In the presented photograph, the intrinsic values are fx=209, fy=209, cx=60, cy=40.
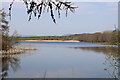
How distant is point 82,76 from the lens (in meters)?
8.54

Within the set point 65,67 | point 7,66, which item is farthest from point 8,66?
point 65,67

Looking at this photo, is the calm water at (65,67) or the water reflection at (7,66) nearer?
the calm water at (65,67)

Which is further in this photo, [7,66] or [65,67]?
[7,66]

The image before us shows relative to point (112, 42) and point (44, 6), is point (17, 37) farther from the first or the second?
point (44, 6)

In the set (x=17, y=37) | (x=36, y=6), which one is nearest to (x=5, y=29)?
(x=17, y=37)

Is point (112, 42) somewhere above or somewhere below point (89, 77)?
above

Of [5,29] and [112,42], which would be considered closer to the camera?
[112,42]

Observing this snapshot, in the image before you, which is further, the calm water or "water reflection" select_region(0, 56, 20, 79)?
"water reflection" select_region(0, 56, 20, 79)

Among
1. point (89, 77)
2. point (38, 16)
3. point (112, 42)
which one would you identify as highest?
point (38, 16)

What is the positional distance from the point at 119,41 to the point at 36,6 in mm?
1531

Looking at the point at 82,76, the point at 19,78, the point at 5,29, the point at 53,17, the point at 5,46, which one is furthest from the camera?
the point at 5,46

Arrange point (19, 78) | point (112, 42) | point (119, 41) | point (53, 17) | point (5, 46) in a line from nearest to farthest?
point (53, 17)
point (119, 41)
point (112, 42)
point (19, 78)
point (5, 46)

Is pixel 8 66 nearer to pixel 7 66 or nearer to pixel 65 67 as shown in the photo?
pixel 7 66

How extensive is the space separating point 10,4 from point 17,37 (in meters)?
20.6
